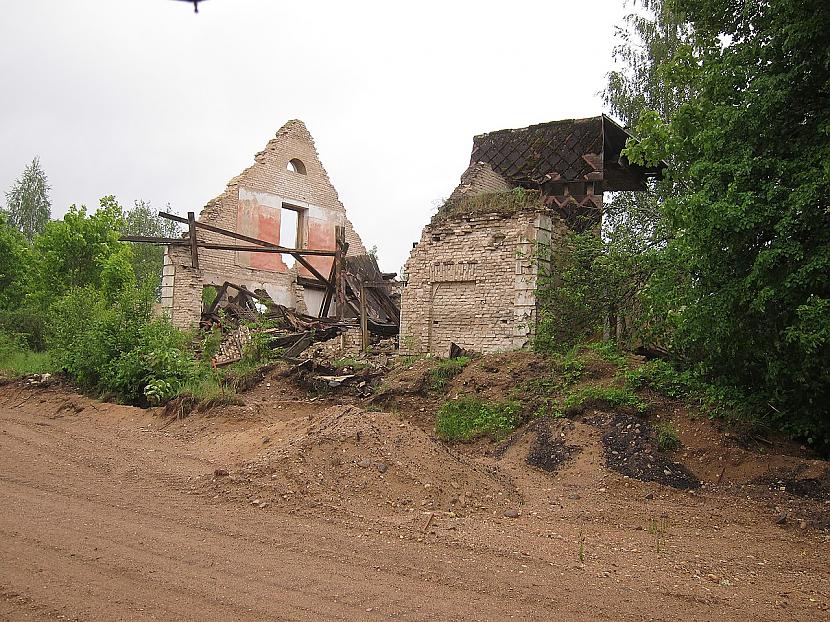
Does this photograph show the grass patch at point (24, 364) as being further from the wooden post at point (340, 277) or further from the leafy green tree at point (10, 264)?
the leafy green tree at point (10, 264)

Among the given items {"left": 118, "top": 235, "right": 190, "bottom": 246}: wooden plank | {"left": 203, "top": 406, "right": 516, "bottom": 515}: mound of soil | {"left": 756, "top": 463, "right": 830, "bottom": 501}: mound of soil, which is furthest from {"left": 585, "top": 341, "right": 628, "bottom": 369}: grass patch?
{"left": 118, "top": 235, "right": 190, "bottom": 246}: wooden plank

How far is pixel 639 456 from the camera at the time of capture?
9.18 meters

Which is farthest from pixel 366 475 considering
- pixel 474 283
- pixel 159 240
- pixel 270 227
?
pixel 270 227

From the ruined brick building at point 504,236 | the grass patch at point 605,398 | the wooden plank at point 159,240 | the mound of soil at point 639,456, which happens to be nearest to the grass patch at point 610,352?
the grass patch at point 605,398

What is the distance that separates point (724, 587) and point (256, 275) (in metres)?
20.5

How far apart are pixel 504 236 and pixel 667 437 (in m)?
6.46

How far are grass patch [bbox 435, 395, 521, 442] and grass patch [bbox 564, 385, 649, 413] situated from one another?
2.99ft

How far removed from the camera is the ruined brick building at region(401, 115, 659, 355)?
14.5 metres

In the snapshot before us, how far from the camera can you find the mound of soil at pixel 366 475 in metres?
7.38

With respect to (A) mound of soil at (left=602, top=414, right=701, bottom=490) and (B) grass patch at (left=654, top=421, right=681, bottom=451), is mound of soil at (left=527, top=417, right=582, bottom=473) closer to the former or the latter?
(A) mound of soil at (left=602, top=414, right=701, bottom=490)

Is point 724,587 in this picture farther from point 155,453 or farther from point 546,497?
point 155,453

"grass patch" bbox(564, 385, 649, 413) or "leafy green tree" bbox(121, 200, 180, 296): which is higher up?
"leafy green tree" bbox(121, 200, 180, 296)

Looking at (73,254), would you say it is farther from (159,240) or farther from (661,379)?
(661,379)

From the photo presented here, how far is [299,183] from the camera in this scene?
86.6 feet
